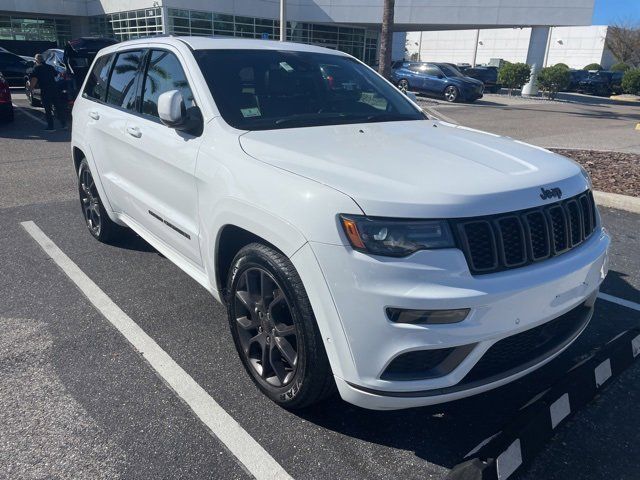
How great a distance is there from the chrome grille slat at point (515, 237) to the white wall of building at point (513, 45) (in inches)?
2617

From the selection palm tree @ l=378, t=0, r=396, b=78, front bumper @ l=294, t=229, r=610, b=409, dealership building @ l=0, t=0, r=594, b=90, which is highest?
dealership building @ l=0, t=0, r=594, b=90

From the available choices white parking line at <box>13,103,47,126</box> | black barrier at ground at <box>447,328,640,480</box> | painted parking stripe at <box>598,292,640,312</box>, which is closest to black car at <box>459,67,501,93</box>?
white parking line at <box>13,103,47,126</box>

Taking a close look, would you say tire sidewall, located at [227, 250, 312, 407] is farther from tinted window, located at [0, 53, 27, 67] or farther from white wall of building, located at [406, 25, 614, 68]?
white wall of building, located at [406, 25, 614, 68]

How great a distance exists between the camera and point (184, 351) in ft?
11.3

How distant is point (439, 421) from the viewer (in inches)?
112

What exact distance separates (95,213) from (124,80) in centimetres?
143

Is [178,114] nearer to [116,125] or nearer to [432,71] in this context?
[116,125]

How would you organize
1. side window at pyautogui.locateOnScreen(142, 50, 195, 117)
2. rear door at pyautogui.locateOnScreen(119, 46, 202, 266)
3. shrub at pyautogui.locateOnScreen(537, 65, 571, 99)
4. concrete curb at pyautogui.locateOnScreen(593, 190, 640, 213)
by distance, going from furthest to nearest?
shrub at pyautogui.locateOnScreen(537, 65, 571, 99)
concrete curb at pyautogui.locateOnScreen(593, 190, 640, 213)
side window at pyautogui.locateOnScreen(142, 50, 195, 117)
rear door at pyautogui.locateOnScreen(119, 46, 202, 266)

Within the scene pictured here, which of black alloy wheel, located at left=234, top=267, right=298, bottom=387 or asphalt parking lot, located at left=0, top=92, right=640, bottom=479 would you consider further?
black alloy wheel, located at left=234, top=267, right=298, bottom=387

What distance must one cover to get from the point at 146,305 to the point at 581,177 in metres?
3.04

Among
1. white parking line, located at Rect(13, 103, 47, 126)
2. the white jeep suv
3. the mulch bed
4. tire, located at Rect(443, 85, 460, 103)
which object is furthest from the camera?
tire, located at Rect(443, 85, 460, 103)

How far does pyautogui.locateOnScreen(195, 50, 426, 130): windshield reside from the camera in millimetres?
3332

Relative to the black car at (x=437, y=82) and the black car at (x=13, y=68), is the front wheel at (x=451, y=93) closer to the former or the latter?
the black car at (x=437, y=82)

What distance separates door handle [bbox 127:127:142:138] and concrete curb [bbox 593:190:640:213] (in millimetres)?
5664
